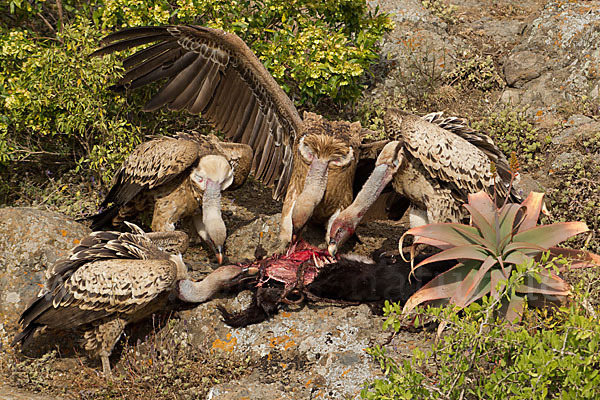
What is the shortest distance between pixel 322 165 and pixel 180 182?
4.69 feet

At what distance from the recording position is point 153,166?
6535 millimetres

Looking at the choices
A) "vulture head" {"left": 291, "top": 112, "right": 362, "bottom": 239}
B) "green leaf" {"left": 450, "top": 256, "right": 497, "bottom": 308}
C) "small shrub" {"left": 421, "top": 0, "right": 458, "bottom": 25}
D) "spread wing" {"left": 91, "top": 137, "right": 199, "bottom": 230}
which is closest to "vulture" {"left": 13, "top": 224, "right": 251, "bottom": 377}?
"spread wing" {"left": 91, "top": 137, "right": 199, "bottom": 230}

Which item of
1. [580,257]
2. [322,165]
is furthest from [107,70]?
[580,257]

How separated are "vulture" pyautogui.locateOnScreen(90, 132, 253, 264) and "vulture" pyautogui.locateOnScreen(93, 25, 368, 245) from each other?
60 cm

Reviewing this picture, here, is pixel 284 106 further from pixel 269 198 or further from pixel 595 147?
pixel 595 147

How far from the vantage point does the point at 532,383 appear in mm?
3533

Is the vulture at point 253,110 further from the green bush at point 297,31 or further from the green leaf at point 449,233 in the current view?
the green leaf at point 449,233

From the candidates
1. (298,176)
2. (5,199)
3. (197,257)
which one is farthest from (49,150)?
(298,176)

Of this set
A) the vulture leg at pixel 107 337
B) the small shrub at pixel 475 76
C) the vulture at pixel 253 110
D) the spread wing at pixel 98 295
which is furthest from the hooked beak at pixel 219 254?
the small shrub at pixel 475 76

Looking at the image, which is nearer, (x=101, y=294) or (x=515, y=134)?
(x=101, y=294)

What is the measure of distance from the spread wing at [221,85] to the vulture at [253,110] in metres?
0.01

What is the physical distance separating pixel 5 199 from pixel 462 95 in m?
6.13

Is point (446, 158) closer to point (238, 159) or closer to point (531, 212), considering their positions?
point (531, 212)

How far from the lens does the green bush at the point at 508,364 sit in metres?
3.59
